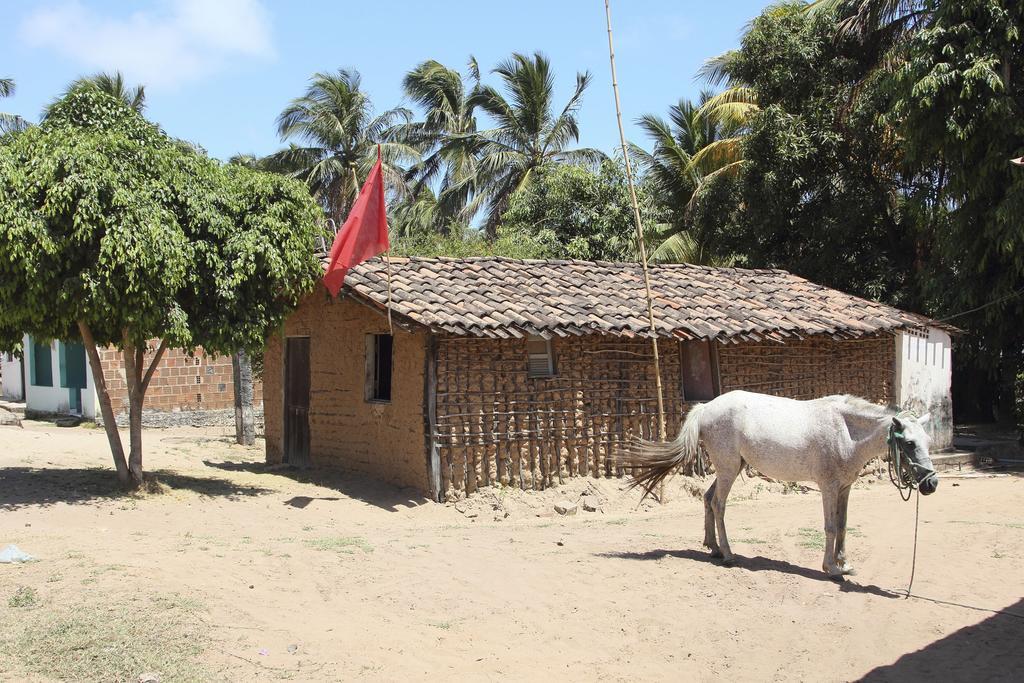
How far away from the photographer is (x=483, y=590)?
7.59 m

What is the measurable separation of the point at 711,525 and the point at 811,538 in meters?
1.43

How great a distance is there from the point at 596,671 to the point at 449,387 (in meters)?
5.83

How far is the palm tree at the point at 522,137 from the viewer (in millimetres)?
29688

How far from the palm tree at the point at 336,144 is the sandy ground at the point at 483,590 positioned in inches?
866

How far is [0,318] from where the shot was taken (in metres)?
10.2

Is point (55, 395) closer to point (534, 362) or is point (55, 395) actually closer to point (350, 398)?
point (350, 398)

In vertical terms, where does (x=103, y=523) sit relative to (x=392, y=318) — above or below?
below

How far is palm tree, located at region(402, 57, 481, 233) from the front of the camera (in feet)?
100.0

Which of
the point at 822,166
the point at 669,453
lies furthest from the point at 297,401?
the point at 822,166

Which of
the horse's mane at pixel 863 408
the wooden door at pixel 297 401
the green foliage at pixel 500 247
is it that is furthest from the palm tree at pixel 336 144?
the horse's mane at pixel 863 408

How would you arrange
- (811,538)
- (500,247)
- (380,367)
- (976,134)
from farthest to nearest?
(500,247) → (976,134) → (380,367) → (811,538)

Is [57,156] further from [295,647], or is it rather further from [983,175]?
[983,175]

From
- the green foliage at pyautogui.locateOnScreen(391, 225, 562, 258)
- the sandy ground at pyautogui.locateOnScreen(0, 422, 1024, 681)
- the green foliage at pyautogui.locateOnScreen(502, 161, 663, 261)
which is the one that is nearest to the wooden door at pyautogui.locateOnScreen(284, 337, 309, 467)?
the sandy ground at pyautogui.locateOnScreen(0, 422, 1024, 681)

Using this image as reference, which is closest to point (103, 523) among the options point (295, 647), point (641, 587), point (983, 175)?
point (295, 647)
